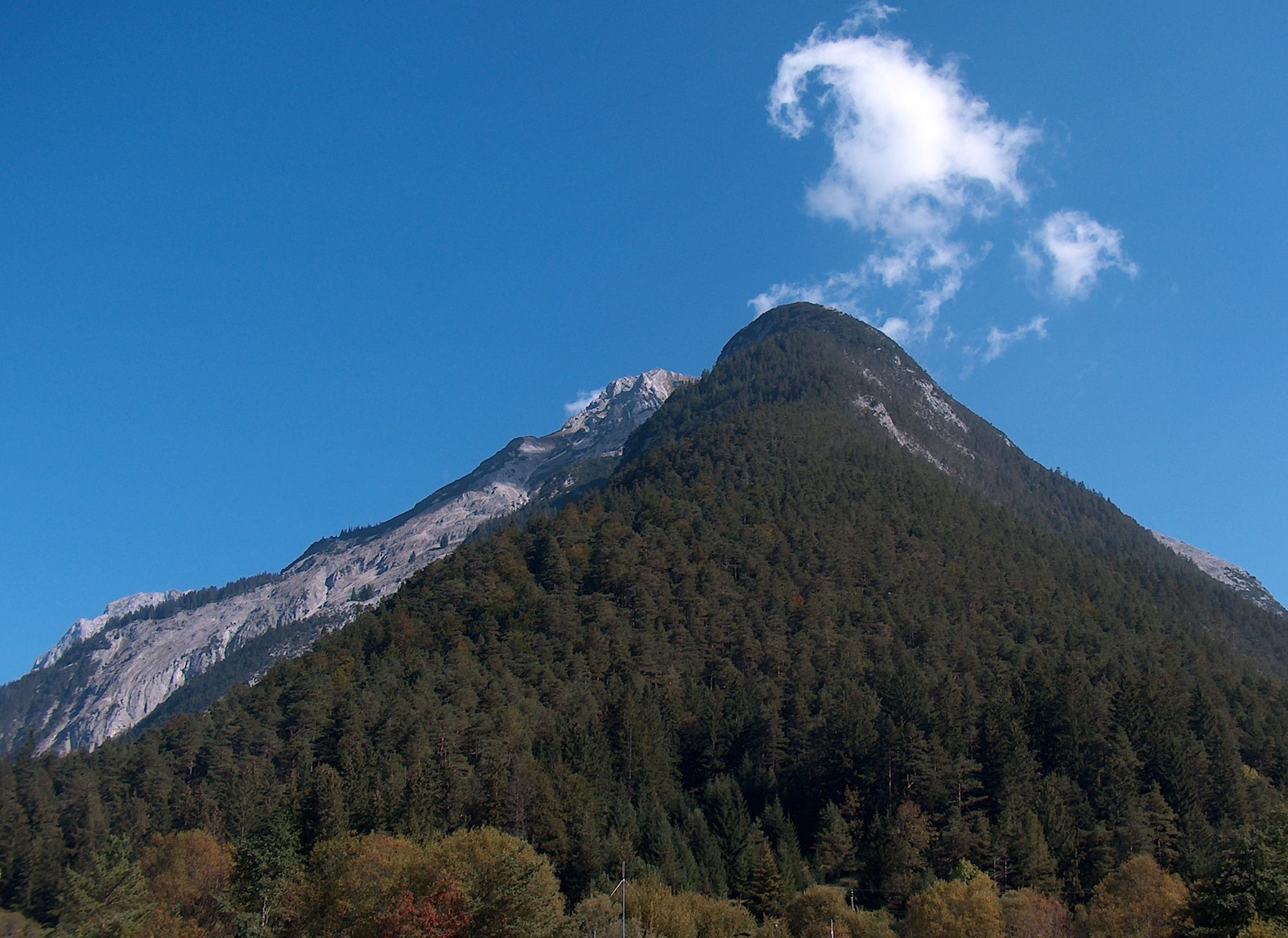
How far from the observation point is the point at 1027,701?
3885 inches

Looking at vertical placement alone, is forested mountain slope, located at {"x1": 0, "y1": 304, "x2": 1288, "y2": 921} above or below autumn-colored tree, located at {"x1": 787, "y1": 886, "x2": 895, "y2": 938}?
above

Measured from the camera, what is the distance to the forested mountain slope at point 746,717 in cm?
8362

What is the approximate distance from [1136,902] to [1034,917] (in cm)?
643

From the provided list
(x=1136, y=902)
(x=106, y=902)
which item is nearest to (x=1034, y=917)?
(x=1136, y=902)

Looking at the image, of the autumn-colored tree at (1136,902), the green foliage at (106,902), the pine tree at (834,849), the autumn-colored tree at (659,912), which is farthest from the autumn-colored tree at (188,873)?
the autumn-colored tree at (1136,902)

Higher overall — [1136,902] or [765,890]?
[1136,902]

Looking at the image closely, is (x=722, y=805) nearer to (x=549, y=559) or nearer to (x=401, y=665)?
(x=401, y=665)

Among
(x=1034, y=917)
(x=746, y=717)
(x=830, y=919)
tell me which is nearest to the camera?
(x=1034, y=917)

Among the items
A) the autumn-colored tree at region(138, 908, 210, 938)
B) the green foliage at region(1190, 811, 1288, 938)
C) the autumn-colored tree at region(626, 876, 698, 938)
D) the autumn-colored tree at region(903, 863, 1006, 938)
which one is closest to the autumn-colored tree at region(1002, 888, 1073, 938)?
the autumn-colored tree at region(903, 863, 1006, 938)

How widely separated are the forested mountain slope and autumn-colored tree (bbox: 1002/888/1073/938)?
8.15 m

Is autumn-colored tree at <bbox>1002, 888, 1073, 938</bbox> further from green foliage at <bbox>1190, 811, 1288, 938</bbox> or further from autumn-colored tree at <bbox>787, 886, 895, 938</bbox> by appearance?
green foliage at <bbox>1190, 811, 1288, 938</bbox>

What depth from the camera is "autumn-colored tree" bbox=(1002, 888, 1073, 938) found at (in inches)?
2479

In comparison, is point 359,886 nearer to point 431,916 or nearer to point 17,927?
point 431,916

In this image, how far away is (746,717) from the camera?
110562mm
